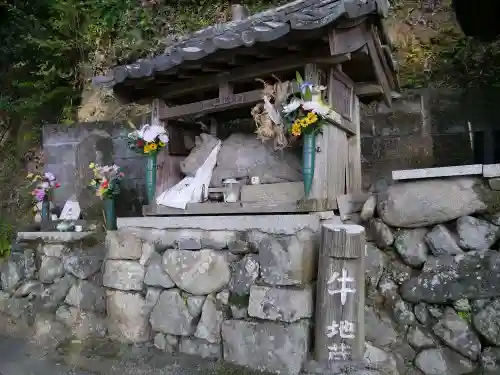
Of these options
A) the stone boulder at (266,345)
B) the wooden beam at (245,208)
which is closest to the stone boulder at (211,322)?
the stone boulder at (266,345)

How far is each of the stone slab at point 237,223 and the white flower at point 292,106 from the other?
1006mm

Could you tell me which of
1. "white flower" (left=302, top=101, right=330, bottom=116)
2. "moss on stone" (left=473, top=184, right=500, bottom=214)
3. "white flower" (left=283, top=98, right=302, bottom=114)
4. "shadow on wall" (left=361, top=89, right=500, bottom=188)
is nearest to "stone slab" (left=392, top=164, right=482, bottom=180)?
"moss on stone" (left=473, top=184, right=500, bottom=214)

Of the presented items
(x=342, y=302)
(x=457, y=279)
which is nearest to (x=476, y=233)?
(x=457, y=279)

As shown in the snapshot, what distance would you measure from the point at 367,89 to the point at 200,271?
2.95 metres

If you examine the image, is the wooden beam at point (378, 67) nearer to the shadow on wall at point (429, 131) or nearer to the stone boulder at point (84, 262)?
the shadow on wall at point (429, 131)

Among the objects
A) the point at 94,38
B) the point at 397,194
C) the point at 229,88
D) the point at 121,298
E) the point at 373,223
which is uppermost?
the point at 94,38

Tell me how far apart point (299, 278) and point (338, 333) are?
0.55 meters

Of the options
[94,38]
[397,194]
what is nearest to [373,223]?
[397,194]

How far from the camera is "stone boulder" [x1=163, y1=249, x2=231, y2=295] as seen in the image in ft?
13.8

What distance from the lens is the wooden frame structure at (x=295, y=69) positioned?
3.66 meters

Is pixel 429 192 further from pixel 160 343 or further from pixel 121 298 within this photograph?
pixel 121 298

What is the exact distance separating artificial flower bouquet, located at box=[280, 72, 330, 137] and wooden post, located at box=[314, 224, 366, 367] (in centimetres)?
102

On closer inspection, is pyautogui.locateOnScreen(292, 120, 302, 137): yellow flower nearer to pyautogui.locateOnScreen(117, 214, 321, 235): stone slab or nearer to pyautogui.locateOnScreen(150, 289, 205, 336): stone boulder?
pyautogui.locateOnScreen(117, 214, 321, 235): stone slab

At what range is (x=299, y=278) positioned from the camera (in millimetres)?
3676
